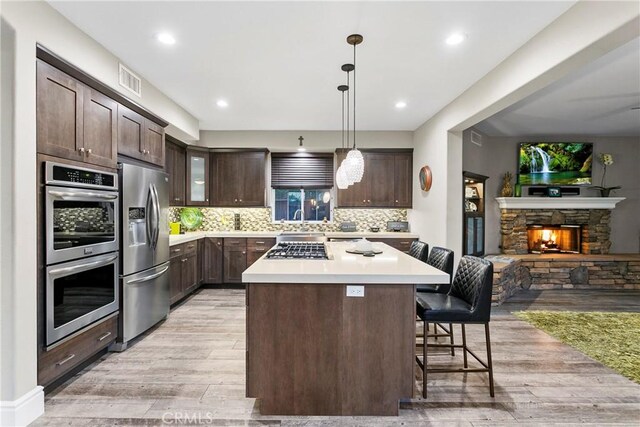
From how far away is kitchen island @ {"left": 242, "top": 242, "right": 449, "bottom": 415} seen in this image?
195 cm

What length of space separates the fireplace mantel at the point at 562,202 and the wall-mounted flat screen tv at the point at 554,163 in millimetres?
341

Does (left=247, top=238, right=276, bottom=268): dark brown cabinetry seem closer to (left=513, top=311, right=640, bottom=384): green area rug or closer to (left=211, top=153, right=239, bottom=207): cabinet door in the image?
(left=211, top=153, right=239, bottom=207): cabinet door

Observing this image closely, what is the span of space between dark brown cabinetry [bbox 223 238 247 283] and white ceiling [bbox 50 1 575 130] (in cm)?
220

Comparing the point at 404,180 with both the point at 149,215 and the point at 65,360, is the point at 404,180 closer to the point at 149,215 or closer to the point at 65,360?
the point at 149,215

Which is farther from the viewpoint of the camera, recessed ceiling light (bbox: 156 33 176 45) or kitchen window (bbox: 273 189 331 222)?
kitchen window (bbox: 273 189 331 222)

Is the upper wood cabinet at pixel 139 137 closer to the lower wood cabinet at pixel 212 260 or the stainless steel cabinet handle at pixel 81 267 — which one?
the stainless steel cabinet handle at pixel 81 267

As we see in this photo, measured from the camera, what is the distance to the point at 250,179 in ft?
17.9

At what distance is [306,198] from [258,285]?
4078 mm

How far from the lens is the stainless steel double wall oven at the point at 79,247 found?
2.13 meters

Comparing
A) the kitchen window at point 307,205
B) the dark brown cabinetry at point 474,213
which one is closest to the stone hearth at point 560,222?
the dark brown cabinetry at point 474,213

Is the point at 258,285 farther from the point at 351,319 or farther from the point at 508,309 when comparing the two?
the point at 508,309

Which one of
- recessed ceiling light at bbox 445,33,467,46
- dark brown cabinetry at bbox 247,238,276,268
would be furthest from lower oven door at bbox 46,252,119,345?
recessed ceiling light at bbox 445,33,467,46

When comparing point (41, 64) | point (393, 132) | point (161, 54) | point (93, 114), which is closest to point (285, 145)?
point (393, 132)

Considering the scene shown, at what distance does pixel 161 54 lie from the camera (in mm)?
2773
